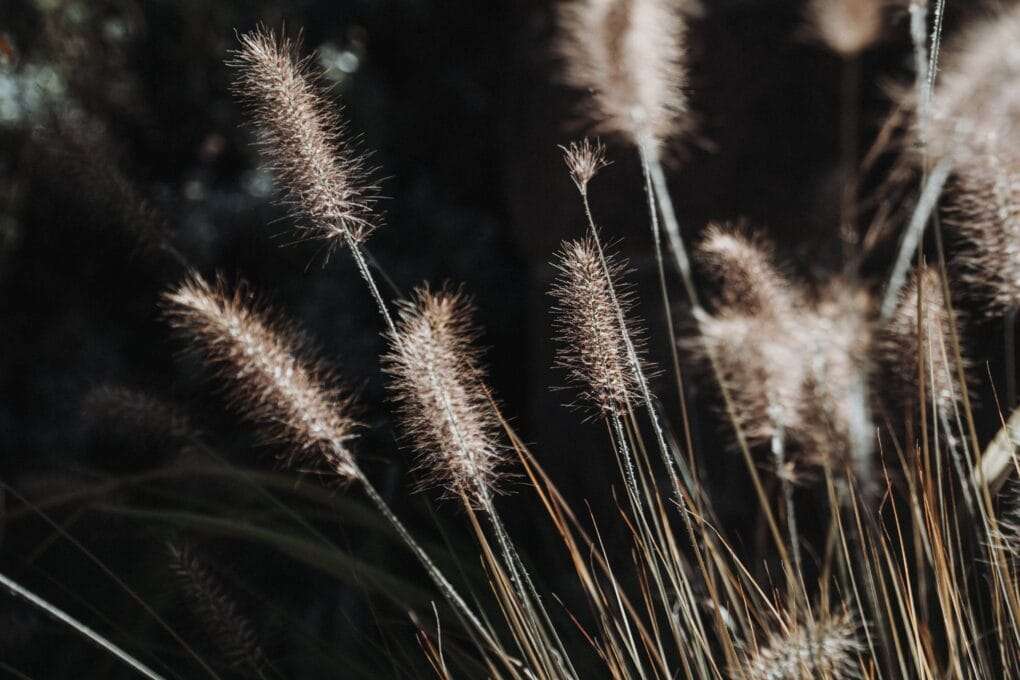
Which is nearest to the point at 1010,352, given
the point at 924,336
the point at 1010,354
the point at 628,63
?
the point at 1010,354

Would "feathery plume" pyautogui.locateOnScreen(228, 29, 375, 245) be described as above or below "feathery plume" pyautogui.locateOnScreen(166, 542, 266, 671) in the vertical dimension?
above

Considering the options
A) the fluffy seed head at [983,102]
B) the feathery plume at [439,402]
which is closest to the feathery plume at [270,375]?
the feathery plume at [439,402]

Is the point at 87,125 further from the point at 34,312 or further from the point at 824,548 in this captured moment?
the point at 34,312

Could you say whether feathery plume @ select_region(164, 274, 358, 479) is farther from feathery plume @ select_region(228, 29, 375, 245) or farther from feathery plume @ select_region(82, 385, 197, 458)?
feathery plume @ select_region(82, 385, 197, 458)

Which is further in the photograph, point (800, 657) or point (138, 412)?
point (138, 412)

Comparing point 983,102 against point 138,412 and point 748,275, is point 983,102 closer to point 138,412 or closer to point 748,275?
point 748,275

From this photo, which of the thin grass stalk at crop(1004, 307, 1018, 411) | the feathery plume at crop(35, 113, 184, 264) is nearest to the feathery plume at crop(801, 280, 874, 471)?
the thin grass stalk at crop(1004, 307, 1018, 411)

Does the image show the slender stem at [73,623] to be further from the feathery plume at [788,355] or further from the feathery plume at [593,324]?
the feathery plume at [788,355]
